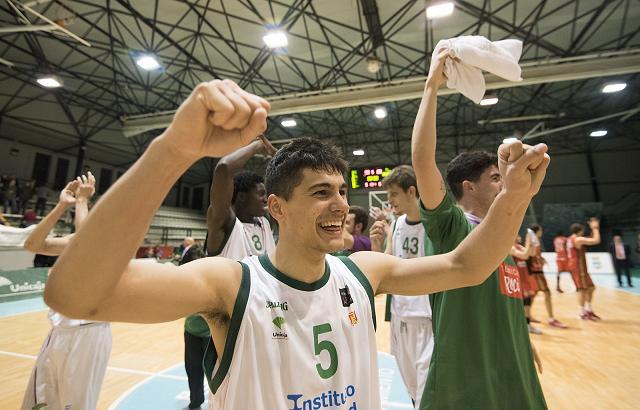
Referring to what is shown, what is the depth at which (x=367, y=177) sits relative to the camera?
11555 mm

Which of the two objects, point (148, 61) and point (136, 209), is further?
point (148, 61)

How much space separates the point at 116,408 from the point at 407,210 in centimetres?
368

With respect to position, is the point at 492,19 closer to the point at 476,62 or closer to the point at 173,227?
the point at 476,62

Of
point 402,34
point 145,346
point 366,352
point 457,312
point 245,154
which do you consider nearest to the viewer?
point 366,352

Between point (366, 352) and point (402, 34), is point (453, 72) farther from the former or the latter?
point (402, 34)

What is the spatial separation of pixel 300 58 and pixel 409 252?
10.8 meters

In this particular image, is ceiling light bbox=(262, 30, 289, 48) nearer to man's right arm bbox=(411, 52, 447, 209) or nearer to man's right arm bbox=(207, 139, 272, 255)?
man's right arm bbox=(207, 139, 272, 255)

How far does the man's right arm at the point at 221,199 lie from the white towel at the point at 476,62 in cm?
177

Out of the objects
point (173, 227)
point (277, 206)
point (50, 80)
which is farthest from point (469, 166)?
point (173, 227)

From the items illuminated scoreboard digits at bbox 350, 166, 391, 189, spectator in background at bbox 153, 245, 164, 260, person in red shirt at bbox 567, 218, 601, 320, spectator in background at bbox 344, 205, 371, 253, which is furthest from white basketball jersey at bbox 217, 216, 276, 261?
spectator in background at bbox 153, 245, 164, 260

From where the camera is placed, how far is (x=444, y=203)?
6.21 feet

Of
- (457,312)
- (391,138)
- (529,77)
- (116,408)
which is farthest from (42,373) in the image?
(391,138)

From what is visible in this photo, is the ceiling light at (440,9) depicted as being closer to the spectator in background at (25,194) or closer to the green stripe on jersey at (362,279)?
the green stripe on jersey at (362,279)

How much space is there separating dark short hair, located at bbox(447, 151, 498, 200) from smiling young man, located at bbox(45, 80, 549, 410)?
2.74 ft
